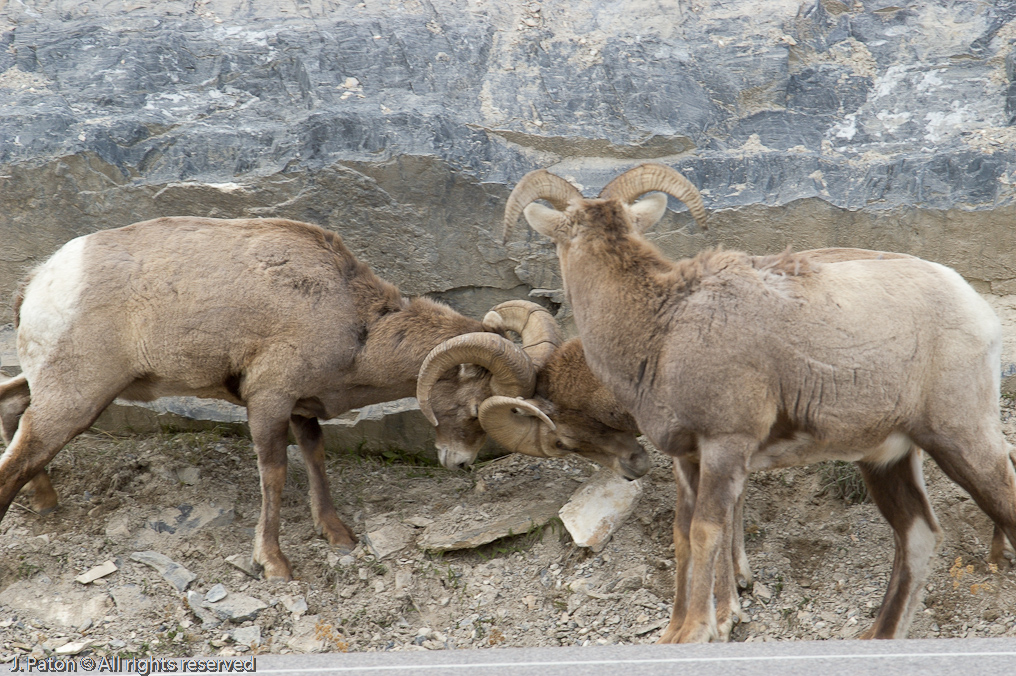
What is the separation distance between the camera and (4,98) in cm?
782

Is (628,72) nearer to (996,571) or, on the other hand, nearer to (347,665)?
(996,571)

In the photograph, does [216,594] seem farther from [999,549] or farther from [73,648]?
[999,549]

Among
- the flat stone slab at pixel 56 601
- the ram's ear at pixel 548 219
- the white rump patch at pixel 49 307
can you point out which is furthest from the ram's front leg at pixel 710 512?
the white rump patch at pixel 49 307

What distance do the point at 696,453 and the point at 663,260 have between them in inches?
44.2

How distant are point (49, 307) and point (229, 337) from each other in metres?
1.20

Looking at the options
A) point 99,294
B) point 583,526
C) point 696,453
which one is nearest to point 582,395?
point 583,526

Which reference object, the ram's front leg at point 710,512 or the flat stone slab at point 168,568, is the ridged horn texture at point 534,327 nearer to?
the ram's front leg at point 710,512

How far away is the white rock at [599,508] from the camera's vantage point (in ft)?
20.9

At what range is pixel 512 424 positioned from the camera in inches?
258

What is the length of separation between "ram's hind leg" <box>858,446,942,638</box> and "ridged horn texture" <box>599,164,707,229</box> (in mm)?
1919

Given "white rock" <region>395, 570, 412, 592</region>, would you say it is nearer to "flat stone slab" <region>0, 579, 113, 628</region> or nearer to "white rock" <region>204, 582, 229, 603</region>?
"white rock" <region>204, 582, 229, 603</region>

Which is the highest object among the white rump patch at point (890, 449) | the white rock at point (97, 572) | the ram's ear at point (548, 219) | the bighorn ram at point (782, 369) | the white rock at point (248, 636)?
the ram's ear at point (548, 219)

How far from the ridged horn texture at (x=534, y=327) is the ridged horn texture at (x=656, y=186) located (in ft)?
4.66

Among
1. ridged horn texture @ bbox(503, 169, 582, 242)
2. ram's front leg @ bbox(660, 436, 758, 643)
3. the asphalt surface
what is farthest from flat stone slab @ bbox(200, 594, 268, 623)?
ridged horn texture @ bbox(503, 169, 582, 242)
